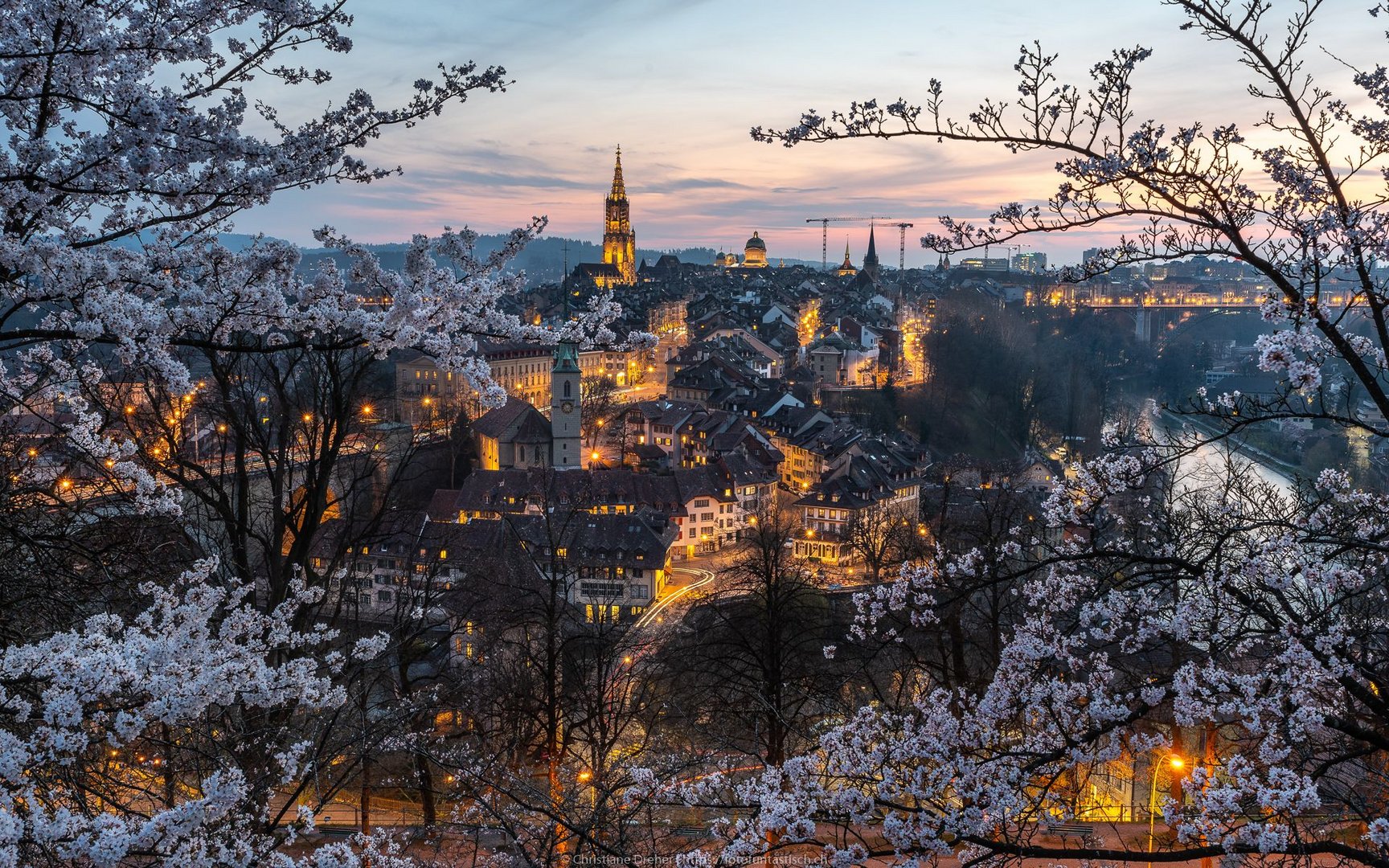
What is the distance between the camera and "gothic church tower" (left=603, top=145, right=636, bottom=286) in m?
124

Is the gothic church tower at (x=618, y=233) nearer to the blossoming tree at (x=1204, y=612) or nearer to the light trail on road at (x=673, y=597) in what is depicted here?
the light trail on road at (x=673, y=597)

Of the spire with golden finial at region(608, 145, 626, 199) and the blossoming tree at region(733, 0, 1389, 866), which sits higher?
the spire with golden finial at region(608, 145, 626, 199)

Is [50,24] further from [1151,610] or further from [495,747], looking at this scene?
[495,747]

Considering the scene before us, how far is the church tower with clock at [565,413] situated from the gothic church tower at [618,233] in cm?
8252

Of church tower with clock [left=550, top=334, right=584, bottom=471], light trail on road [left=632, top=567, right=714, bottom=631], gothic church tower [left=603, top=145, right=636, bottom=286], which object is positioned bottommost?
light trail on road [left=632, top=567, right=714, bottom=631]

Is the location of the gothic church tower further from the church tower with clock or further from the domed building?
the church tower with clock

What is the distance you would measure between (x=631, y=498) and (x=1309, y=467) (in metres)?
25.1

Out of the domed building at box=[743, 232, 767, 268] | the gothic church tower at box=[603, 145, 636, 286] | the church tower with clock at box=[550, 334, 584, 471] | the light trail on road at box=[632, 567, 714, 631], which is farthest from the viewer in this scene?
the domed building at box=[743, 232, 767, 268]

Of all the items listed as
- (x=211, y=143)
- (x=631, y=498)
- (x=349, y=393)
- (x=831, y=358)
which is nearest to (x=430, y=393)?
(x=631, y=498)

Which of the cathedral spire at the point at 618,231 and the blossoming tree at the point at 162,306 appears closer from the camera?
the blossoming tree at the point at 162,306

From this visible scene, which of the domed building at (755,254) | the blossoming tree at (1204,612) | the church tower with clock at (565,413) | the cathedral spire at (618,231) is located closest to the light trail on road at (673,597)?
the church tower with clock at (565,413)

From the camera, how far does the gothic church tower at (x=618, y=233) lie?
4877 inches

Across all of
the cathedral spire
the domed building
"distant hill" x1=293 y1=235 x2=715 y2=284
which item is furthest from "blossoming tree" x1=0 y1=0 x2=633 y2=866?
the domed building

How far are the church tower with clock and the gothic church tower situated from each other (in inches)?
3249
